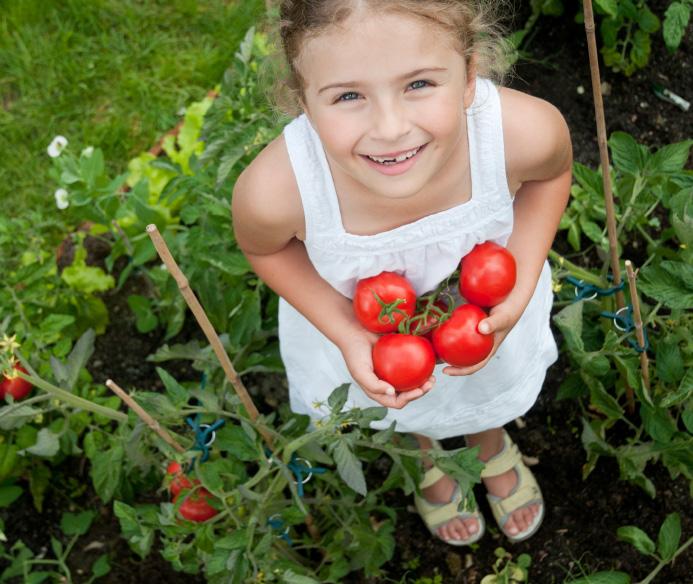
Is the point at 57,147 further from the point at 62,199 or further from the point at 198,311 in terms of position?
the point at 198,311

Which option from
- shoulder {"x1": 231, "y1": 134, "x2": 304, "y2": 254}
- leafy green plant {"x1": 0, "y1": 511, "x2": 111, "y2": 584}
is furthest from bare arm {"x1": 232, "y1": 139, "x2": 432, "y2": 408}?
leafy green plant {"x1": 0, "y1": 511, "x2": 111, "y2": 584}

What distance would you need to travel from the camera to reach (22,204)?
108 inches

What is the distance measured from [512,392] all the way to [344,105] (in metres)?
0.77

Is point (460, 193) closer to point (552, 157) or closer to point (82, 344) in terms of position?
point (552, 157)

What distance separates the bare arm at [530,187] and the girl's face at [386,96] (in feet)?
0.55

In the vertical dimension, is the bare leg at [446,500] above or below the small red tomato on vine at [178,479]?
below

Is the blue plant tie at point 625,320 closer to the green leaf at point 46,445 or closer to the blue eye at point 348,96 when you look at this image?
the blue eye at point 348,96

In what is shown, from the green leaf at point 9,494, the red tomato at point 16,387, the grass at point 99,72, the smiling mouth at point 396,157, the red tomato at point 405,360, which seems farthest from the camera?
the grass at point 99,72

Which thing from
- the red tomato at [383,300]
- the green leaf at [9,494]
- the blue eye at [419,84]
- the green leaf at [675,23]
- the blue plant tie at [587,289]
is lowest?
the green leaf at [9,494]

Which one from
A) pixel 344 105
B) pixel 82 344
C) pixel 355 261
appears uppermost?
pixel 344 105

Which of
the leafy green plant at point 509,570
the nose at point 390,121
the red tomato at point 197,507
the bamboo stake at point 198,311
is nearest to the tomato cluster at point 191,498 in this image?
the red tomato at point 197,507

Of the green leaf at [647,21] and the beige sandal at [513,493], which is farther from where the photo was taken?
the green leaf at [647,21]

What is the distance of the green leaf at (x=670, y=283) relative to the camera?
1561 millimetres

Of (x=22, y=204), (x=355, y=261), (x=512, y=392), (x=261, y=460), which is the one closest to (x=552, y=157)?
(x=355, y=261)
